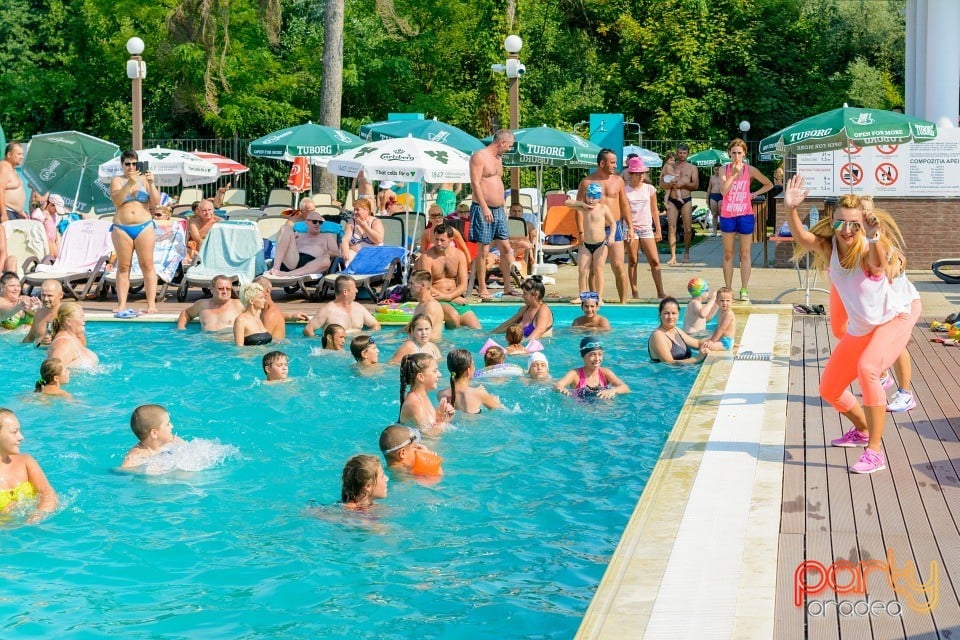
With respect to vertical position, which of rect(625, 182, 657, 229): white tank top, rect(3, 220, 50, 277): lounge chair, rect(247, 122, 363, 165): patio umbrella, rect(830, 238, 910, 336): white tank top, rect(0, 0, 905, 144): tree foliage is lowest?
rect(830, 238, 910, 336): white tank top

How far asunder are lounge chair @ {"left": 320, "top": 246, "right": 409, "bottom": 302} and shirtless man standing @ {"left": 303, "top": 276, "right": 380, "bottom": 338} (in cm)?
155

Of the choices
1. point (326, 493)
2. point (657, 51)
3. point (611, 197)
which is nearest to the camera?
point (326, 493)

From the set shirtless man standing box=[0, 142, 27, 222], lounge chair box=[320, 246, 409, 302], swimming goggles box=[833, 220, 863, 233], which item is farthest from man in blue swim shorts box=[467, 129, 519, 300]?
swimming goggles box=[833, 220, 863, 233]

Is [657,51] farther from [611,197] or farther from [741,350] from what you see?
[741,350]

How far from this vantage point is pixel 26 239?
52.0 ft

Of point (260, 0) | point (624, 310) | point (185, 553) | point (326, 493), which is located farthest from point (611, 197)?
point (260, 0)

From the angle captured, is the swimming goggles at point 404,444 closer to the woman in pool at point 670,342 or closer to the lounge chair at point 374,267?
the woman in pool at point 670,342

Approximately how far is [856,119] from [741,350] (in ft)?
17.0

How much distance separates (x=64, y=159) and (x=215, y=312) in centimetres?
767

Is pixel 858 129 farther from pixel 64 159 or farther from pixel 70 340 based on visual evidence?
pixel 64 159

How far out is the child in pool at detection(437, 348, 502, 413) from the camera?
883 cm

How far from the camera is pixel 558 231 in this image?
18.7 meters

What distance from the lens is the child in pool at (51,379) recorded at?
966cm

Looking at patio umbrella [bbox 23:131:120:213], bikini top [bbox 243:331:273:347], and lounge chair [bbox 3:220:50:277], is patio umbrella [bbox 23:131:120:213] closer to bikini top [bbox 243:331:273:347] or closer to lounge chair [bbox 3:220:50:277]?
lounge chair [bbox 3:220:50:277]
